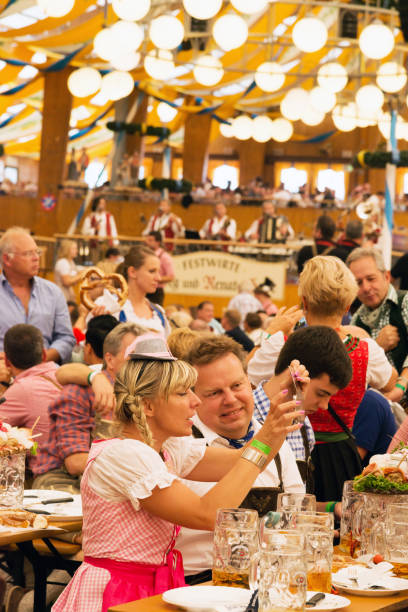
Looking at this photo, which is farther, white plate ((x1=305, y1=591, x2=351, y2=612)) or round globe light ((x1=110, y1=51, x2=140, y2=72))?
round globe light ((x1=110, y1=51, x2=140, y2=72))

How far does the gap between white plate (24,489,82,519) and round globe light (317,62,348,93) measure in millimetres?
6630

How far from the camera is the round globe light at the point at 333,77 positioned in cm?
897

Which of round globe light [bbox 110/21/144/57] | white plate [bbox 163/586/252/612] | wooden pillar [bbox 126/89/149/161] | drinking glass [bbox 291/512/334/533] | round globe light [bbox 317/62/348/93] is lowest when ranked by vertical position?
white plate [bbox 163/586/252/612]

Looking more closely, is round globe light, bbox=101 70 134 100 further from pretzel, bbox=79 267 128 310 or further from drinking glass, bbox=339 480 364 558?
drinking glass, bbox=339 480 364 558

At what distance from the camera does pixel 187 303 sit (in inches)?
435

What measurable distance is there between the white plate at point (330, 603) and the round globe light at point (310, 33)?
6.12 m

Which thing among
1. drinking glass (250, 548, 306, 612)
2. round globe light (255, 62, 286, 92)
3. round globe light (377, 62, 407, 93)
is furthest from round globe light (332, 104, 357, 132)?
drinking glass (250, 548, 306, 612)

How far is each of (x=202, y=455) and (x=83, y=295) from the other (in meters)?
2.86

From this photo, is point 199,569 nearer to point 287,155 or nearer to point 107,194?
point 107,194

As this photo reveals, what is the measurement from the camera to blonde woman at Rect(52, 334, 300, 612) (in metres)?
2.00

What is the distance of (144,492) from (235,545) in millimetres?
283

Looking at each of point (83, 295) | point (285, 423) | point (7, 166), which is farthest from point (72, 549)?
point (7, 166)

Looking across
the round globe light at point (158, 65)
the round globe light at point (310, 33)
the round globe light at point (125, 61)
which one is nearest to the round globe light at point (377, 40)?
the round globe light at point (310, 33)

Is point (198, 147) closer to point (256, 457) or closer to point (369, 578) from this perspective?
point (256, 457)
